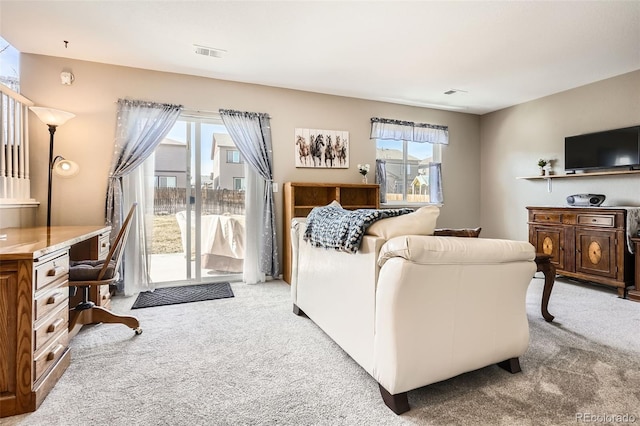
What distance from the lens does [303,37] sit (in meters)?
2.94

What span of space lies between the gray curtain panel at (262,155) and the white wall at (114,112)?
0.14 meters

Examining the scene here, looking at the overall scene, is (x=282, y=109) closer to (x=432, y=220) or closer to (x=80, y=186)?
(x=80, y=186)

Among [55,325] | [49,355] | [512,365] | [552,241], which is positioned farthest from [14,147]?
[552,241]

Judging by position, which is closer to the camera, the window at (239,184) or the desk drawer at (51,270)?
the desk drawer at (51,270)

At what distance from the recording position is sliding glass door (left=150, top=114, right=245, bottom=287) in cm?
381

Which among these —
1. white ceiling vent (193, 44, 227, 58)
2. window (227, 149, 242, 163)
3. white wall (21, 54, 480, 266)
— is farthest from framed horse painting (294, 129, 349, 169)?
white ceiling vent (193, 44, 227, 58)

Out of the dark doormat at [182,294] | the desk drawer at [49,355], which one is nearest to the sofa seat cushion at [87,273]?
the desk drawer at [49,355]

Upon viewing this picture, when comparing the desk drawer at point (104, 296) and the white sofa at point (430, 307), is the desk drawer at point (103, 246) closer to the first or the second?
the desk drawer at point (104, 296)

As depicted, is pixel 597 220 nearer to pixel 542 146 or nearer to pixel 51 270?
pixel 542 146

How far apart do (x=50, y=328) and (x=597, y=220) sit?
493 centimetres

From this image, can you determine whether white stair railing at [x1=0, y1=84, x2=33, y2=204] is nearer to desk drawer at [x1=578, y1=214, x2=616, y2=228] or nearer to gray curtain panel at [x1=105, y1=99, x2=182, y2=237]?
gray curtain panel at [x1=105, y1=99, x2=182, y2=237]

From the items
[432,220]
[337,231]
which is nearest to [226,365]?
[337,231]

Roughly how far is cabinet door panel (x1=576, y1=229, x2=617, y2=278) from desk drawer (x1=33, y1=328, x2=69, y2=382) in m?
4.90

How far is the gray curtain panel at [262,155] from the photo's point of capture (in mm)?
4023
